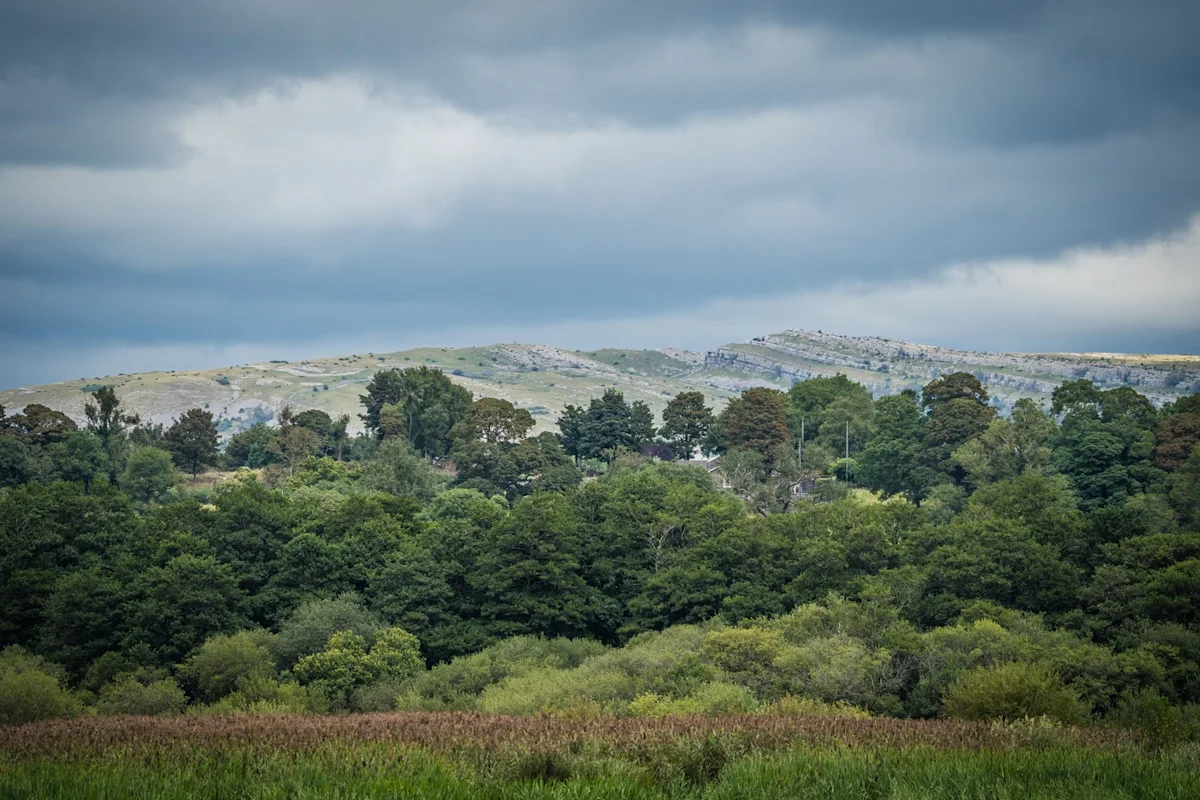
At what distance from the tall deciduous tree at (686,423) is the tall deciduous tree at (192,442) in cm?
6690

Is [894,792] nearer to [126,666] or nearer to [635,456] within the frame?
[126,666]

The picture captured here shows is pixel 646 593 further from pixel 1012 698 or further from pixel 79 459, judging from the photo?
pixel 79 459

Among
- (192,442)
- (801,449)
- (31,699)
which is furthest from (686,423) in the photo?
(31,699)

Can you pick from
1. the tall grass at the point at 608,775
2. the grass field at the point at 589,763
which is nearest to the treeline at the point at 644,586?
the grass field at the point at 589,763

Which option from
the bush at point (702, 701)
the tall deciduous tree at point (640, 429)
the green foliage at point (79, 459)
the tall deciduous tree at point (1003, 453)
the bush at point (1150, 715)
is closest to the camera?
the bush at point (1150, 715)

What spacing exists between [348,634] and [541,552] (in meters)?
18.5

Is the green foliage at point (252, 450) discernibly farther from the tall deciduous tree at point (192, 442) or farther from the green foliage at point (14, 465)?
the green foliage at point (14, 465)

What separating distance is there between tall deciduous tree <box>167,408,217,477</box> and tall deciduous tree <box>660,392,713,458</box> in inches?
2634

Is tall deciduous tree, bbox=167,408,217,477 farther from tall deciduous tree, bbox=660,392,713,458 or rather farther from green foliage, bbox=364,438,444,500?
tall deciduous tree, bbox=660,392,713,458

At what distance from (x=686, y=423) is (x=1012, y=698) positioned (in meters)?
113

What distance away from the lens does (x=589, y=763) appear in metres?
15.9

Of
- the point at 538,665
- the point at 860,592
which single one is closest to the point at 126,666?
the point at 538,665

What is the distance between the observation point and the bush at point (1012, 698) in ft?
117

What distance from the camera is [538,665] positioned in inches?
2527
